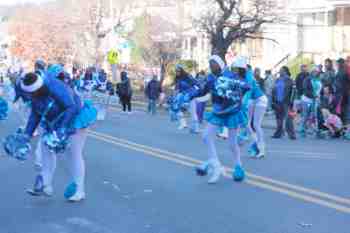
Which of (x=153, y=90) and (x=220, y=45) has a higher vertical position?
(x=220, y=45)

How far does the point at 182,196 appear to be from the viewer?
10602 mm

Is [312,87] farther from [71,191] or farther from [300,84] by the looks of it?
[71,191]

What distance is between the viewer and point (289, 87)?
20.4 metres

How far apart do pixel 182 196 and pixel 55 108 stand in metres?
1.99

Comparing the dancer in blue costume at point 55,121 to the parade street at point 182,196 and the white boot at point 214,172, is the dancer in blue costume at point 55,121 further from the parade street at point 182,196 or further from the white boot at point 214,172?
the white boot at point 214,172

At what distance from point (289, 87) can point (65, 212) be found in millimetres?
11642

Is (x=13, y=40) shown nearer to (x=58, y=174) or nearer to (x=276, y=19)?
(x=276, y=19)

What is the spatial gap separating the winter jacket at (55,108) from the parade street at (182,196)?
986mm

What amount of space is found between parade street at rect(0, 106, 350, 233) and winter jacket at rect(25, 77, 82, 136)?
0.99 meters

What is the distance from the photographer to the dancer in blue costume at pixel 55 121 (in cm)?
970

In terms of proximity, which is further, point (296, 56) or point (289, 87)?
point (296, 56)

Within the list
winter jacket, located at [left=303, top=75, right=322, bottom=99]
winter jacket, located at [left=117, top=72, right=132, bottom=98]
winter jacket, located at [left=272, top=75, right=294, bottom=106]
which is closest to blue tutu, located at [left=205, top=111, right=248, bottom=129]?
winter jacket, located at [left=272, top=75, right=294, bottom=106]

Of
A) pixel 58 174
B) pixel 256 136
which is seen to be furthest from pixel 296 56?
pixel 58 174

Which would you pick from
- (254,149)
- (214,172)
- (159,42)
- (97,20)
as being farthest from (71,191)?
(97,20)
